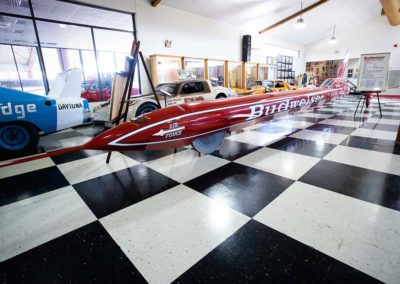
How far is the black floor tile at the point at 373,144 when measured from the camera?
210 cm

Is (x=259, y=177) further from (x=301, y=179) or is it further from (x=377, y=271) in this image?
(x=377, y=271)

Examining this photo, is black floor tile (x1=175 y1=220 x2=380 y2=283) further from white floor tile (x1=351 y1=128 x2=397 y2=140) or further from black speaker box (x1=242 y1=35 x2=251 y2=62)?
black speaker box (x1=242 y1=35 x2=251 y2=62)

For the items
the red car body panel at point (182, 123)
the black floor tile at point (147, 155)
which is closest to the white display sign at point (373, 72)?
the red car body panel at point (182, 123)

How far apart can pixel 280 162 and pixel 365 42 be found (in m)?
12.9

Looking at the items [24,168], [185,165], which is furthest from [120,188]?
[24,168]

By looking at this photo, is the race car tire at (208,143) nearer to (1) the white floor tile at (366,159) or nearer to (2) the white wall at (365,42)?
(1) the white floor tile at (366,159)

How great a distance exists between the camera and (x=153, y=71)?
227 inches

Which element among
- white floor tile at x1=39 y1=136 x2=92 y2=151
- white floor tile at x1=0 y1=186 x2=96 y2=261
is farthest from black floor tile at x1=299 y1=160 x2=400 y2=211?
white floor tile at x1=39 y1=136 x2=92 y2=151

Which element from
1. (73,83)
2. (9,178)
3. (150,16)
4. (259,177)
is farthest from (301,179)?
(150,16)

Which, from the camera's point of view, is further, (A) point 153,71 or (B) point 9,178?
(A) point 153,71

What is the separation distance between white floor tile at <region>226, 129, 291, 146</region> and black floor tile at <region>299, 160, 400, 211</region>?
830 mm

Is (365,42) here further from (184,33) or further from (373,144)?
(373,144)

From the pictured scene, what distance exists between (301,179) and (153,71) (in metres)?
5.29

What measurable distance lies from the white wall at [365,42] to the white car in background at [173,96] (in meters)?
10.3
